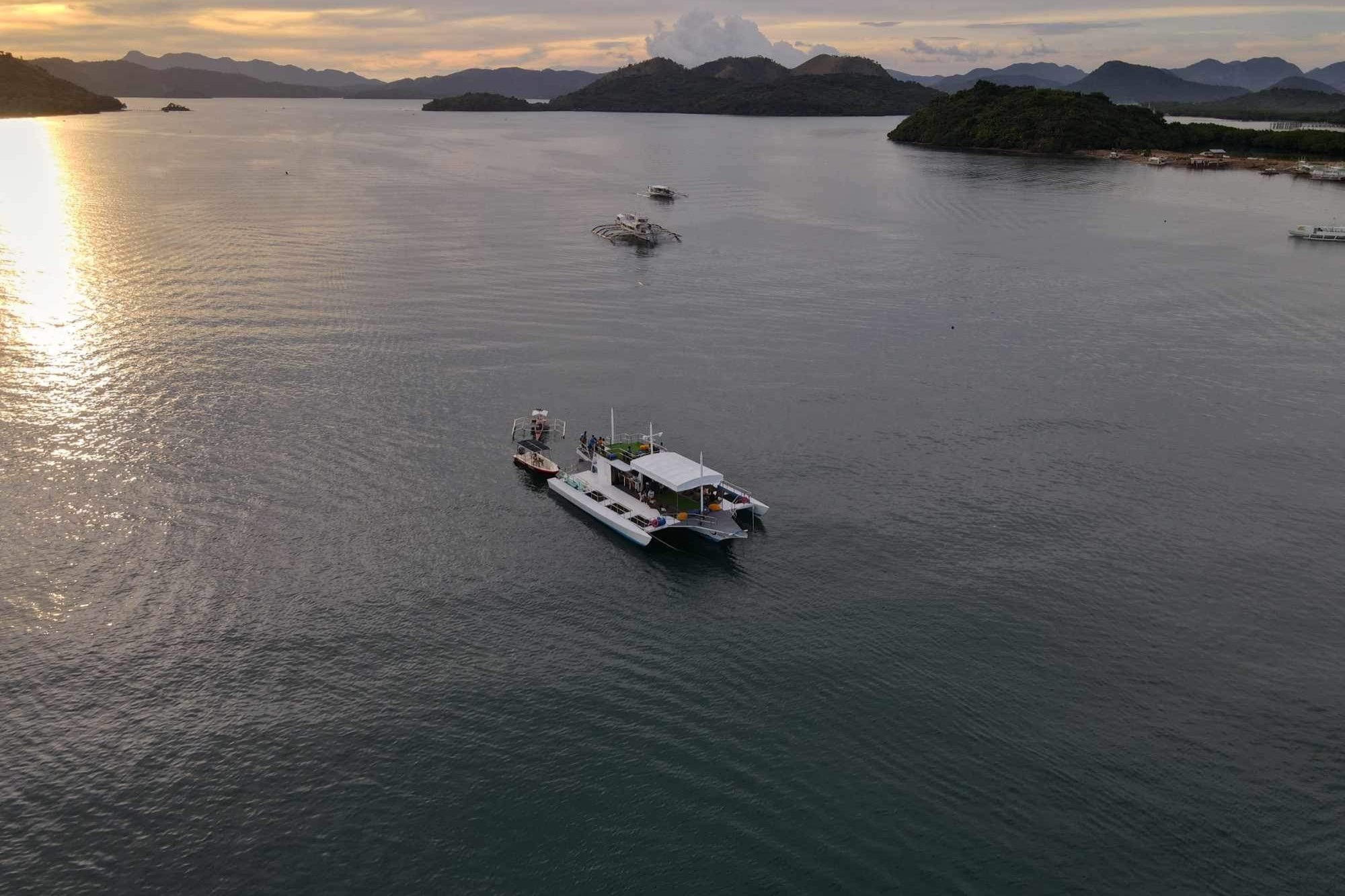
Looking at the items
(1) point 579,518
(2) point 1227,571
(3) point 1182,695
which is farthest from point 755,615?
(2) point 1227,571

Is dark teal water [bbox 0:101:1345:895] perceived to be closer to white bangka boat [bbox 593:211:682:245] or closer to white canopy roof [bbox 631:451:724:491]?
white canopy roof [bbox 631:451:724:491]

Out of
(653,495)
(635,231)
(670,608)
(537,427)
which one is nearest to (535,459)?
(537,427)

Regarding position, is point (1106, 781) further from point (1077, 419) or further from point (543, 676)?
point (1077, 419)

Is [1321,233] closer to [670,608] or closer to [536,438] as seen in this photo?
[536,438]

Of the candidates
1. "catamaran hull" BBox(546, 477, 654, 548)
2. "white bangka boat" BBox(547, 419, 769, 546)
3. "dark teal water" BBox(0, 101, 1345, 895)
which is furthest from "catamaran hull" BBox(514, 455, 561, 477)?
"dark teal water" BBox(0, 101, 1345, 895)

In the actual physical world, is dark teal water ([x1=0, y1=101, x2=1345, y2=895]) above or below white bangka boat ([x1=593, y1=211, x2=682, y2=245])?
below

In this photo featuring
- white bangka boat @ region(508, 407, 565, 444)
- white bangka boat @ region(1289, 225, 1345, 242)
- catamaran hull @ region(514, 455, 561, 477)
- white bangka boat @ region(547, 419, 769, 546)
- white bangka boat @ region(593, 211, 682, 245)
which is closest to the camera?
white bangka boat @ region(547, 419, 769, 546)
